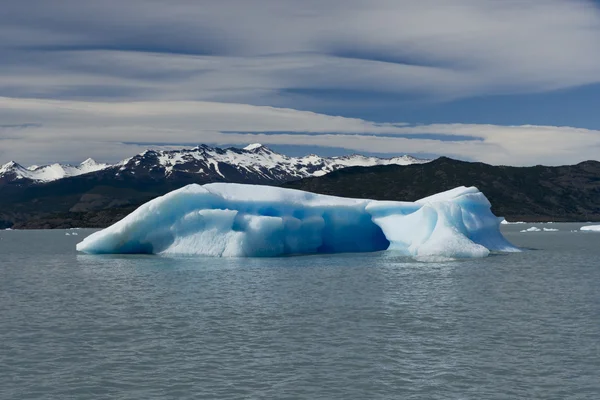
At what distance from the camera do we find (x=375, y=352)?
15.9 m

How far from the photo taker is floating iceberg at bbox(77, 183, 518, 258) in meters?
41.4

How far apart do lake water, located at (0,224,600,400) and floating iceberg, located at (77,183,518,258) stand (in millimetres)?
8291

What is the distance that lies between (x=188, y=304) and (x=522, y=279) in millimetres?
16654

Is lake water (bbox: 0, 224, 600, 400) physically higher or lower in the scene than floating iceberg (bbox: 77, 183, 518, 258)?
lower

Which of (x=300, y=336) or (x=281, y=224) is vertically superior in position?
(x=281, y=224)

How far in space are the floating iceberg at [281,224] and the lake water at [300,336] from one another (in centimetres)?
829

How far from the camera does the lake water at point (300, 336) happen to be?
42.5ft

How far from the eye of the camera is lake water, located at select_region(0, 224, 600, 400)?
13.0 m

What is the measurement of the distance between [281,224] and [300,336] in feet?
80.1

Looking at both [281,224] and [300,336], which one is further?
[281,224]

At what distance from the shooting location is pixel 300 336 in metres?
17.8

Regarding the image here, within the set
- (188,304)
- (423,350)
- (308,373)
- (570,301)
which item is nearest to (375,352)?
(423,350)

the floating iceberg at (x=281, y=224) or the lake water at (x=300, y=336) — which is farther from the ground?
the floating iceberg at (x=281, y=224)

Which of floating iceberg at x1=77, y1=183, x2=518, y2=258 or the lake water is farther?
floating iceberg at x1=77, y1=183, x2=518, y2=258
